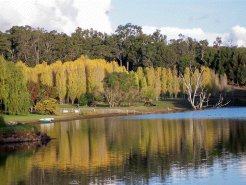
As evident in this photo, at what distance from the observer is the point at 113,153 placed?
146ft

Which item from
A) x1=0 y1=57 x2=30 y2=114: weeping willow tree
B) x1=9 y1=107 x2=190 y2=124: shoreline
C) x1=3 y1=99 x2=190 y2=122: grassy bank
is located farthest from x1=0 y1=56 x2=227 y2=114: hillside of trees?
x1=0 y1=57 x2=30 y2=114: weeping willow tree

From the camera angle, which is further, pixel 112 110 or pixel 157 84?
pixel 157 84

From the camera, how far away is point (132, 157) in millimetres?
41469

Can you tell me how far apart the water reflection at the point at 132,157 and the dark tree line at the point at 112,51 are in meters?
72.1

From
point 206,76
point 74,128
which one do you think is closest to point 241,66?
point 206,76

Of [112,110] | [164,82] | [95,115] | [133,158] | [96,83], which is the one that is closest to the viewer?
[133,158]

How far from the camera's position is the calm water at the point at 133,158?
107 ft

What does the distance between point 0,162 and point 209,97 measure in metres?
89.1

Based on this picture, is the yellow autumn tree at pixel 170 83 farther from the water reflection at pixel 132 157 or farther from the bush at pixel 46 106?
the water reflection at pixel 132 157

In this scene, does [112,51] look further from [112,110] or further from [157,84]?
[112,110]

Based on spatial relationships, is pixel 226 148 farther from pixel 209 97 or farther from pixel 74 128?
pixel 209 97

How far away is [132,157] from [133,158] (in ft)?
1.96

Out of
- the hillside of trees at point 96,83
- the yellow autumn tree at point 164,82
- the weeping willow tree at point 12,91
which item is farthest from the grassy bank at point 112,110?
the yellow autumn tree at point 164,82

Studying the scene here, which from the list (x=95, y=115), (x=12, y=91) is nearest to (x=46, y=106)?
(x=95, y=115)
